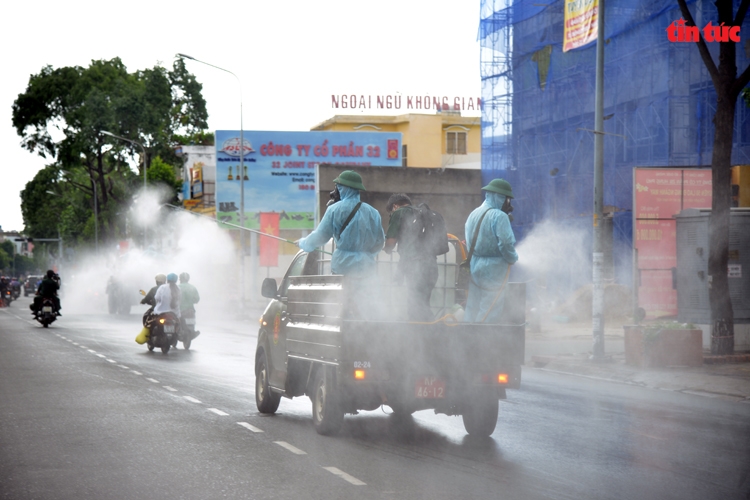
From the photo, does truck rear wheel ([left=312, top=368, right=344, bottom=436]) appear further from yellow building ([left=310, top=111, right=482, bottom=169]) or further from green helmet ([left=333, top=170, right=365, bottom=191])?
yellow building ([left=310, top=111, right=482, bottom=169])

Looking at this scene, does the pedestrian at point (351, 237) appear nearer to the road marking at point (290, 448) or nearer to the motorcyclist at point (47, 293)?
the road marking at point (290, 448)

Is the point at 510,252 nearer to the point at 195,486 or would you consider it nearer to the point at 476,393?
the point at 476,393

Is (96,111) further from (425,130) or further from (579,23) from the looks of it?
(579,23)

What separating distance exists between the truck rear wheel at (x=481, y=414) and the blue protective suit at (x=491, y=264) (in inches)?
27.4

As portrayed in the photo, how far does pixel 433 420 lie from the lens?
1117cm

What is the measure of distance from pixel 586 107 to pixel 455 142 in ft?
131

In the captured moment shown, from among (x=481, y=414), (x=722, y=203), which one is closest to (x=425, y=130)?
(x=722, y=203)

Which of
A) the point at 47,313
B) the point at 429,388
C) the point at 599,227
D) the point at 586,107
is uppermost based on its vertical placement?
the point at 586,107

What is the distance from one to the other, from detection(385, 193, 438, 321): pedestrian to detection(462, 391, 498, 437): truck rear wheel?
86 centimetres

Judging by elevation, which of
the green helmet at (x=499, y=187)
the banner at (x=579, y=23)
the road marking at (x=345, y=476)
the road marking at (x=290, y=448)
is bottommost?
the road marking at (x=290, y=448)

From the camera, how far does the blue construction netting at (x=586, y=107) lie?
31141 mm

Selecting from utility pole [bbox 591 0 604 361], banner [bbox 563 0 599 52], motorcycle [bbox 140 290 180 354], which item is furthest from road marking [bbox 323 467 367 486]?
banner [bbox 563 0 599 52]

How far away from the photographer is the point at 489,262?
31.8 feet

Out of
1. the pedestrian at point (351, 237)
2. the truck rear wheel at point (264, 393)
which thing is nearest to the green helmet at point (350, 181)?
the pedestrian at point (351, 237)
